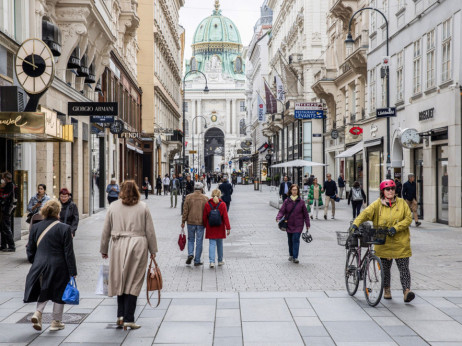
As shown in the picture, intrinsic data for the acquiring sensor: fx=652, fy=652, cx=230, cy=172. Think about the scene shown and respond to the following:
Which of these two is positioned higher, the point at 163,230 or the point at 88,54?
the point at 88,54

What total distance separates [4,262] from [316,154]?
38.2 metres

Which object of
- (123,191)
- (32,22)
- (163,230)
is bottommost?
(163,230)

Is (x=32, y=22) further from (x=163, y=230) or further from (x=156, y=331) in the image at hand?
(x=156, y=331)

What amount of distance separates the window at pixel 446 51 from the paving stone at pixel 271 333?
14880 millimetres

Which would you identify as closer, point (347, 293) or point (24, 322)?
point (24, 322)

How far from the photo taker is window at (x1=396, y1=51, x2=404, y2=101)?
25203mm

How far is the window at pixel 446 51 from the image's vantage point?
20.0m

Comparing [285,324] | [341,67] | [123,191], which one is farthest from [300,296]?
[341,67]

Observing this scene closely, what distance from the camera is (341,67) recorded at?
36719 mm

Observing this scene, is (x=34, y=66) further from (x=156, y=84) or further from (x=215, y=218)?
(x=156, y=84)

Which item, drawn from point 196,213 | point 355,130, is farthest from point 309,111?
point 196,213

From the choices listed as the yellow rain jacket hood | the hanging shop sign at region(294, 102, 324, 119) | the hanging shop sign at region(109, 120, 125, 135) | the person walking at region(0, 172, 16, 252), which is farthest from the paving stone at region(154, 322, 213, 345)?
the hanging shop sign at region(294, 102, 324, 119)

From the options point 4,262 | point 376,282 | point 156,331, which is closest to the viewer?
point 156,331

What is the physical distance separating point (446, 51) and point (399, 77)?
548 centimetres
